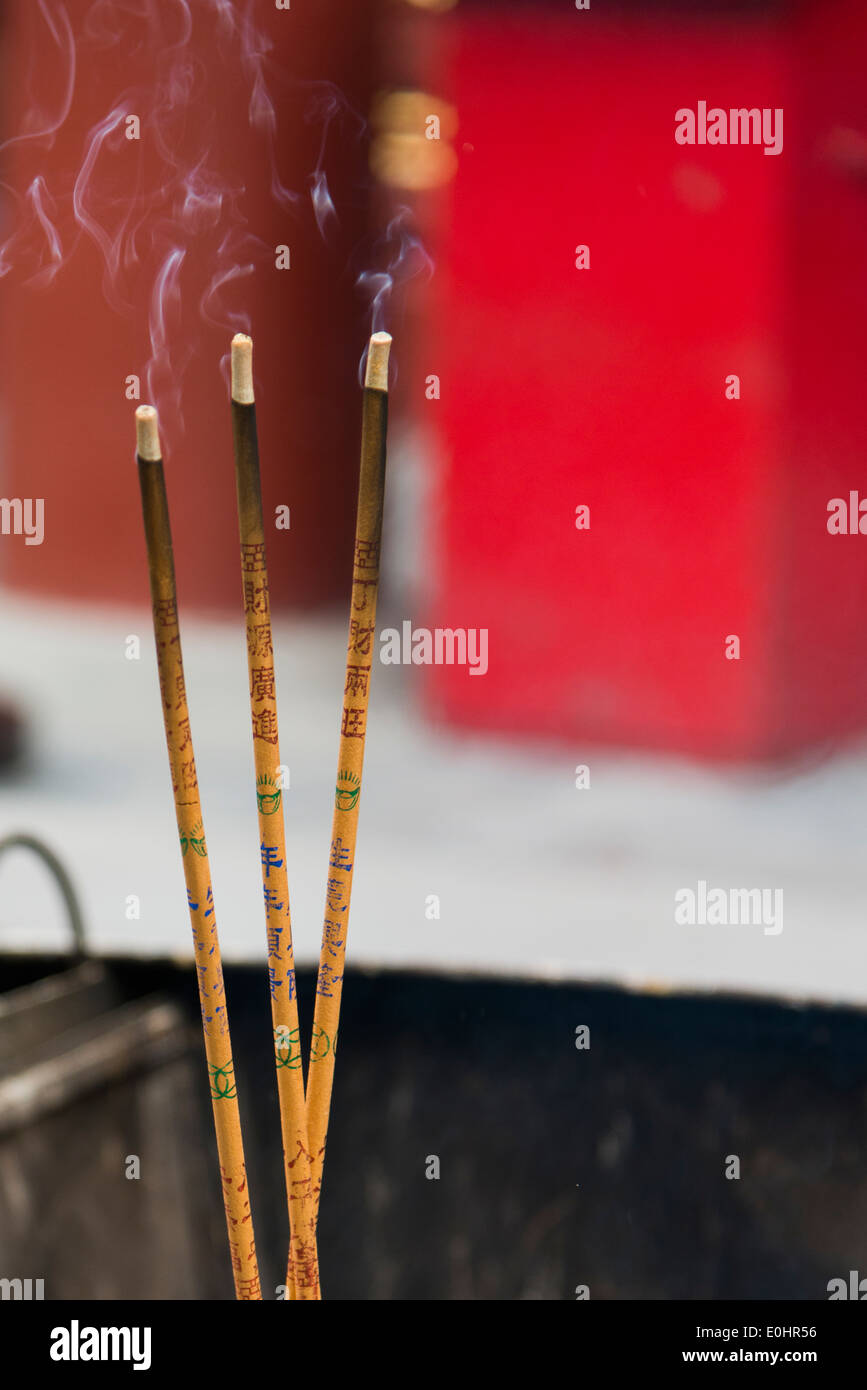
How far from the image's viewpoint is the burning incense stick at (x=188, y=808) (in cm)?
51

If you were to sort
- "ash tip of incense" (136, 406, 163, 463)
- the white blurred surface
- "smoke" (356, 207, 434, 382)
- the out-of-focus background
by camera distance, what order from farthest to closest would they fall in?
the white blurred surface → the out-of-focus background → "smoke" (356, 207, 434, 382) → "ash tip of incense" (136, 406, 163, 463)

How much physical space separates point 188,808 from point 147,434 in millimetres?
175

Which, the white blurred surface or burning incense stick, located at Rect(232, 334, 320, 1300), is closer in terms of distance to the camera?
burning incense stick, located at Rect(232, 334, 320, 1300)

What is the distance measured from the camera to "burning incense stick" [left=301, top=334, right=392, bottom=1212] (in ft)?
1.74

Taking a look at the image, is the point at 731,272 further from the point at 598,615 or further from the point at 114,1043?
the point at 114,1043

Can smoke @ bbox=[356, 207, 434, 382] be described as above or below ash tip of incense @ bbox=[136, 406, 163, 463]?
above

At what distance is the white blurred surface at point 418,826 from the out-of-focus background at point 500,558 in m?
0.02

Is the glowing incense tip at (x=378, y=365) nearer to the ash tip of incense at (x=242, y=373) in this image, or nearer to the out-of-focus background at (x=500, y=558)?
the ash tip of incense at (x=242, y=373)

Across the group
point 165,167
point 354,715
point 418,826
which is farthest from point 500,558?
point 354,715

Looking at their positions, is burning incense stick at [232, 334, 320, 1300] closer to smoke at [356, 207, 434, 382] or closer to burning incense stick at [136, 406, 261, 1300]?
burning incense stick at [136, 406, 261, 1300]

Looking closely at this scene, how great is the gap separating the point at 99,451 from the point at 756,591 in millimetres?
1581

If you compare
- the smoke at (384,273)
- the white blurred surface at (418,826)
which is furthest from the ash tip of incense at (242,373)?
the white blurred surface at (418,826)

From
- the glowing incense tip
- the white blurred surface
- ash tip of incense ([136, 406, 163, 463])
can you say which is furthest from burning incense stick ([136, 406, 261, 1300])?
the white blurred surface

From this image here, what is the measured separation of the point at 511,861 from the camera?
3113 mm
